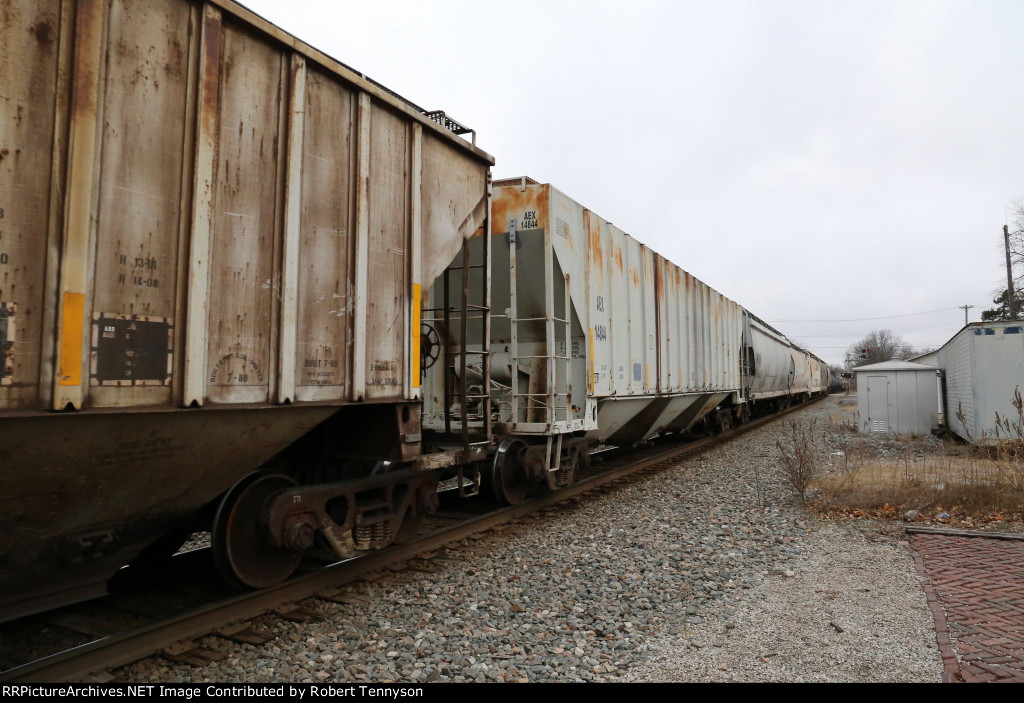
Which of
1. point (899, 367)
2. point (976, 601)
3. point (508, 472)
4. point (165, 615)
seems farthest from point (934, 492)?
point (899, 367)

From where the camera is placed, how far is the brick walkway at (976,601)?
3.44m

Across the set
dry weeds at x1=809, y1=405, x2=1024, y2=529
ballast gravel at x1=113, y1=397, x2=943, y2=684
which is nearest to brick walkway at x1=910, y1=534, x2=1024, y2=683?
ballast gravel at x1=113, y1=397, x2=943, y2=684

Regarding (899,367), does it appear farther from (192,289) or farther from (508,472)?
(192,289)

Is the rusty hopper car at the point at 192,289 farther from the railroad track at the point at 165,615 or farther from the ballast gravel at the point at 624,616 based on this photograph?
the ballast gravel at the point at 624,616

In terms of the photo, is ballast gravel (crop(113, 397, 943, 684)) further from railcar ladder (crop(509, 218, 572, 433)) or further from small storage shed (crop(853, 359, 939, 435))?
small storage shed (crop(853, 359, 939, 435))

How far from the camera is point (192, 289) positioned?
3262mm

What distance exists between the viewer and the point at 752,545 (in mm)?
6117

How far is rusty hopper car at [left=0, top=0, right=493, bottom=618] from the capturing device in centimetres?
270

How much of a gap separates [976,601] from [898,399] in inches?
581

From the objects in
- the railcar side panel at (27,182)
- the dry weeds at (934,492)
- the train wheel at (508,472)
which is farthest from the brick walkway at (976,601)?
the railcar side panel at (27,182)

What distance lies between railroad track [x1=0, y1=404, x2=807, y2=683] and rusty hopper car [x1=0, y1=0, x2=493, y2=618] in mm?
267

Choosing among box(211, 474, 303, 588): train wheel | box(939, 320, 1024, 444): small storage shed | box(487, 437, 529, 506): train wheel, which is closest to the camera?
box(211, 474, 303, 588): train wheel

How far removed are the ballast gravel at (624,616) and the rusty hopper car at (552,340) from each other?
1.02 meters

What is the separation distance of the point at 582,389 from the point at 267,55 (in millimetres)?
5167
